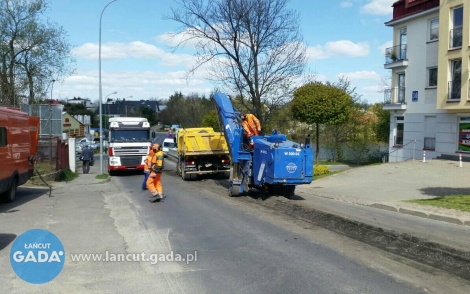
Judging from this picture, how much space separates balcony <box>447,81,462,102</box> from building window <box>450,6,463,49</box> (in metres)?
1.94

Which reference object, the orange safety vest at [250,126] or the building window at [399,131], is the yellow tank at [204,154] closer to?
the orange safety vest at [250,126]

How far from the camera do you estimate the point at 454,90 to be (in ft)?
84.3

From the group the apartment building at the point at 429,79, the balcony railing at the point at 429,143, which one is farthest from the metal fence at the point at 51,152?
the balcony railing at the point at 429,143

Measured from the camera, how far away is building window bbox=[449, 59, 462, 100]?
83.3ft

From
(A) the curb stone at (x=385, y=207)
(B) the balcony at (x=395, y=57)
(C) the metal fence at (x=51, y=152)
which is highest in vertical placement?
(B) the balcony at (x=395, y=57)

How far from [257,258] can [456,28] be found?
896 inches

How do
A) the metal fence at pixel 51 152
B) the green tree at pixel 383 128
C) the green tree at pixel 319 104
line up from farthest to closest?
1. the green tree at pixel 383 128
2. the green tree at pixel 319 104
3. the metal fence at pixel 51 152

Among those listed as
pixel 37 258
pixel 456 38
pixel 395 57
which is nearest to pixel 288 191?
Result: pixel 37 258

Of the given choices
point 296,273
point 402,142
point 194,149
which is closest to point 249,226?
point 296,273

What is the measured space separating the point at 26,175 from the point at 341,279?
487 inches

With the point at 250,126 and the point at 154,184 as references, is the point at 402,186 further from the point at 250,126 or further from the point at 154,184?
the point at 154,184

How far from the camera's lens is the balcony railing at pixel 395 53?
30.4m

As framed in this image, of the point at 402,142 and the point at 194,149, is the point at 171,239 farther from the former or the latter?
the point at 402,142

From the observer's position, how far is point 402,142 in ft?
101
